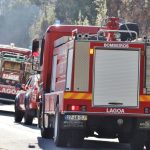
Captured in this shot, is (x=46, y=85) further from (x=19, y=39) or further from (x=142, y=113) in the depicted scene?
(x=19, y=39)

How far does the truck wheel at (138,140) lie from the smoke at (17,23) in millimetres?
125435

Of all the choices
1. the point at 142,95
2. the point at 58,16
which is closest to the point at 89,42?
the point at 142,95

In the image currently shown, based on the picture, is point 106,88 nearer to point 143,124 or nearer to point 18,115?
point 143,124

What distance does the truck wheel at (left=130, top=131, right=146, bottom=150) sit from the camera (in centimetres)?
→ 1586

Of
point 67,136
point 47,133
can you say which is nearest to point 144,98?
point 67,136

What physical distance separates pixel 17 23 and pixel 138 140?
451 feet

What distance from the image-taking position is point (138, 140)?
16.0 m

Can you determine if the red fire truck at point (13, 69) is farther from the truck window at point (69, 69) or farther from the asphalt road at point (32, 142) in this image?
the truck window at point (69, 69)

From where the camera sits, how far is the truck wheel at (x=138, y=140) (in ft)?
52.0

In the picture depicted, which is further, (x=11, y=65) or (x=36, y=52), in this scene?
(x=11, y=65)

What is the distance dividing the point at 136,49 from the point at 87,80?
1218 mm

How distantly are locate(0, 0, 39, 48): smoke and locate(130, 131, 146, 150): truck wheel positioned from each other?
125 meters

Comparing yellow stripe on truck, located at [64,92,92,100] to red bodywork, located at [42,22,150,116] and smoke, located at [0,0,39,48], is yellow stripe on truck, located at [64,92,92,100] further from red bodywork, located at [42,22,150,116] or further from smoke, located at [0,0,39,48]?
smoke, located at [0,0,39,48]

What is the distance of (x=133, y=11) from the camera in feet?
158
